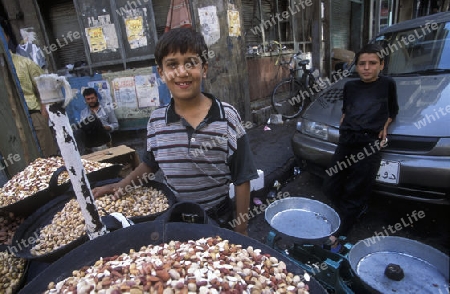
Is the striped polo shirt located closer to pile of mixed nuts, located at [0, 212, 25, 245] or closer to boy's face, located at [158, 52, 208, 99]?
boy's face, located at [158, 52, 208, 99]

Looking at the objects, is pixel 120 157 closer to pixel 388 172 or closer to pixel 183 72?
pixel 183 72

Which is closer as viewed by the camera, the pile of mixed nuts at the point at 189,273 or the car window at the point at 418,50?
the pile of mixed nuts at the point at 189,273

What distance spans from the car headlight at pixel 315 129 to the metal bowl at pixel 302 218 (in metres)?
1.64

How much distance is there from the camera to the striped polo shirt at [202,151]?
155 cm

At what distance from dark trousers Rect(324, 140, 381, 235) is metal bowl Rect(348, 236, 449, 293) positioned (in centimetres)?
147

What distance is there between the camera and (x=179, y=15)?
5.34 metres

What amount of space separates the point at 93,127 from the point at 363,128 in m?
4.15

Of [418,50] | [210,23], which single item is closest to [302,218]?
[418,50]

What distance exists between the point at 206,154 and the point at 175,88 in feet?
1.34

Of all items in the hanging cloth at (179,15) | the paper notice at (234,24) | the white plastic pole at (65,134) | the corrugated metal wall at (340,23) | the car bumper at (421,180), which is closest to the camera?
the white plastic pole at (65,134)

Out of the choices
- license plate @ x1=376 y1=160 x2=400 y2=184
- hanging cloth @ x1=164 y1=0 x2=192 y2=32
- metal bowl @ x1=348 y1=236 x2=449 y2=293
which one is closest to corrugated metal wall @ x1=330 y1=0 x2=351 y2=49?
hanging cloth @ x1=164 y1=0 x2=192 y2=32

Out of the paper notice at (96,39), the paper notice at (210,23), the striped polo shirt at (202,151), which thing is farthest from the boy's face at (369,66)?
the paper notice at (96,39)

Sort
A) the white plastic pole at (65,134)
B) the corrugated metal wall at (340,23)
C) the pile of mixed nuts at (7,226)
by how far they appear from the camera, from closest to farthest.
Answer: the white plastic pole at (65,134)
the pile of mixed nuts at (7,226)
the corrugated metal wall at (340,23)

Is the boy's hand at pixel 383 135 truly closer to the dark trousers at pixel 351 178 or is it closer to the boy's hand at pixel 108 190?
the dark trousers at pixel 351 178
